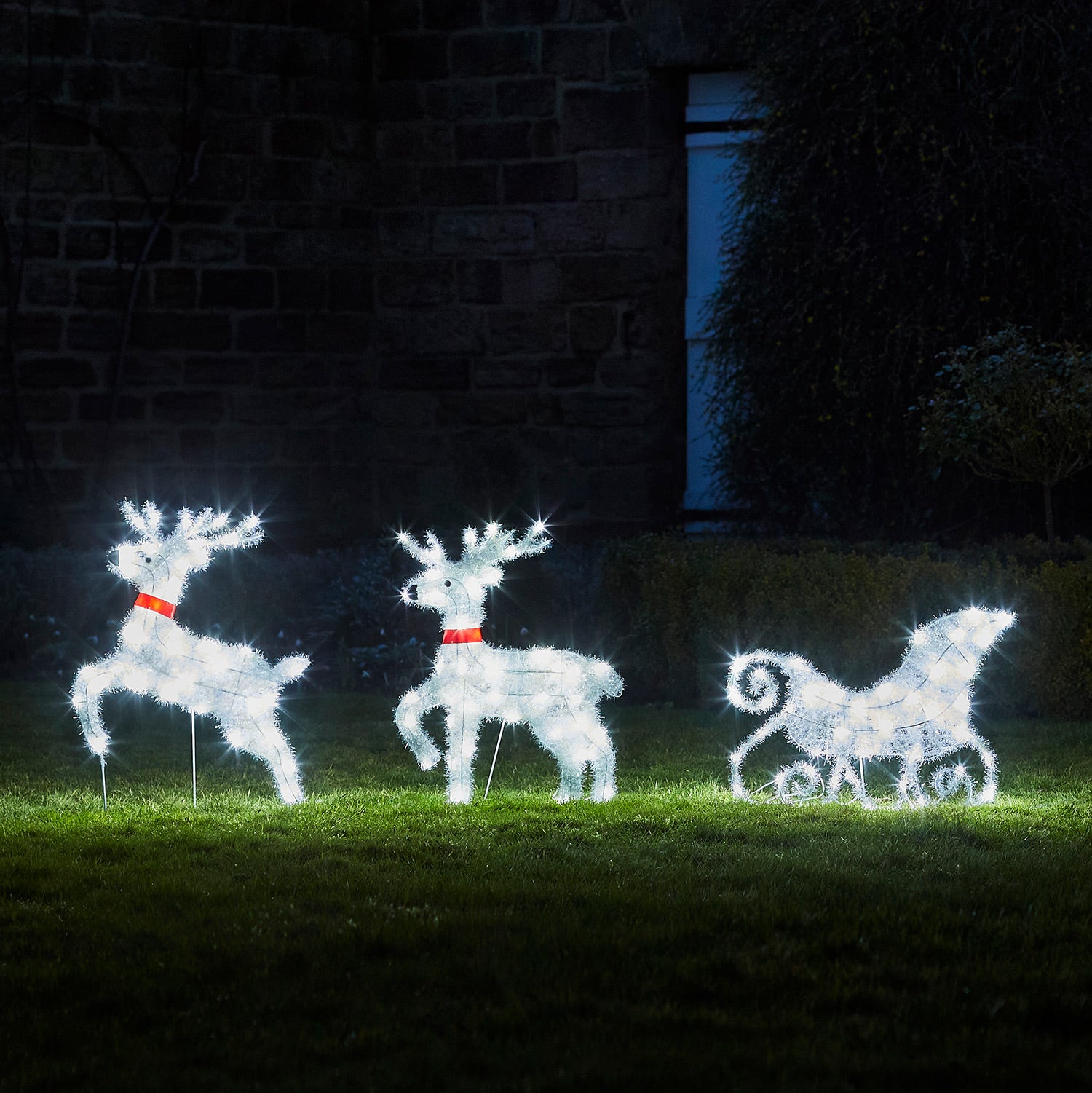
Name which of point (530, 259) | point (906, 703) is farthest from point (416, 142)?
point (906, 703)

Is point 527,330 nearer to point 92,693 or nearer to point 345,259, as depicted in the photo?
point 345,259

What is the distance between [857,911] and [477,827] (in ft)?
5.09

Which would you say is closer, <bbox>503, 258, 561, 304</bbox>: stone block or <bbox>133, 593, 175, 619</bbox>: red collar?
<bbox>133, 593, 175, 619</bbox>: red collar

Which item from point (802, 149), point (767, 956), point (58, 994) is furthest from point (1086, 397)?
point (58, 994)

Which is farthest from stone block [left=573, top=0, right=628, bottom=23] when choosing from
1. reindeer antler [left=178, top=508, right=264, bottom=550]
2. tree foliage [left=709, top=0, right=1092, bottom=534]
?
reindeer antler [left=178, top=508, right=264, bottom=550]

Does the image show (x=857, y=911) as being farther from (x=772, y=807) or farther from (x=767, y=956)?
(x=772, y=807)

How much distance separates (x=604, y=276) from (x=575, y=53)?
164 centimetres

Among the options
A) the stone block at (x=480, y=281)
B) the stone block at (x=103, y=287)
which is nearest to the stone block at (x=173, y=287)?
the stone block at (x=103, y=287)

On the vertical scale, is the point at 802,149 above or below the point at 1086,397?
above

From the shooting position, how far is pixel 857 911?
441 cm

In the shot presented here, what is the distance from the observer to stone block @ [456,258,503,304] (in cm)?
1191

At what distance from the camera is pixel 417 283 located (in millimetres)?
12055

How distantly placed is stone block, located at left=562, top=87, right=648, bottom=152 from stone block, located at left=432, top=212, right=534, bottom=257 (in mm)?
668

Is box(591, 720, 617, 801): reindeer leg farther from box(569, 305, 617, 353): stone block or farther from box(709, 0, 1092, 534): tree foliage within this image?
box(569, 305, 617, 353): stone block
